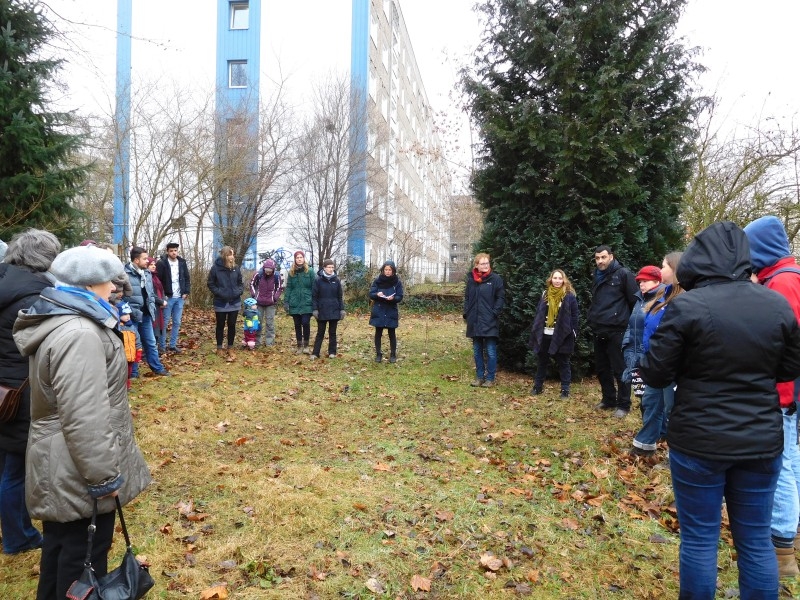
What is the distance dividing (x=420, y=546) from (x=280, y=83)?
21.1 m

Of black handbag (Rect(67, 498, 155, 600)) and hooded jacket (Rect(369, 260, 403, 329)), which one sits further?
hooded jacket (Rect(369, 260, 403, 329))

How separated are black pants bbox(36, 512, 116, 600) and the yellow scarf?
6604 mm

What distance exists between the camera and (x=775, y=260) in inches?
138

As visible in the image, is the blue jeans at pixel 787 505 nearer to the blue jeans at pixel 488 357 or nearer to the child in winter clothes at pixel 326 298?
the blue jeans at pixel 488 357

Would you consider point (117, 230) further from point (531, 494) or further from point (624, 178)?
point (531, 494)

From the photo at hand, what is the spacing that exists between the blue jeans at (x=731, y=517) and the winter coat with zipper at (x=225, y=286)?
889 cm

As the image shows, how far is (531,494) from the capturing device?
4.87 metres

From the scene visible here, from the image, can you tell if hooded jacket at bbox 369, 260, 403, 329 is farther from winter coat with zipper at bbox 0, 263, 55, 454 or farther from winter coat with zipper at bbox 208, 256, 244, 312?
winter coat with zipper at bbox 0, 263, 55, 454

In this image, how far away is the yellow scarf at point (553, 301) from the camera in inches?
315

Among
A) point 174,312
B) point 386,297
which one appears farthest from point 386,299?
point 174,312

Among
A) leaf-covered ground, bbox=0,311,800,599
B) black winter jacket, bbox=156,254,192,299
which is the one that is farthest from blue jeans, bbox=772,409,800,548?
black winter jacket, bbox=156,254,192,299

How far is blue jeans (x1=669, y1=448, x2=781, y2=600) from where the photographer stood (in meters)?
2.63

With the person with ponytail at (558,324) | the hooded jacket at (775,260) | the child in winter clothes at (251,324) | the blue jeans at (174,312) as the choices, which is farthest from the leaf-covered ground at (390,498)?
the child in winter clothes at (251,324)

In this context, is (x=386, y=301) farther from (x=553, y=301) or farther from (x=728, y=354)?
(x=728, y=354)
